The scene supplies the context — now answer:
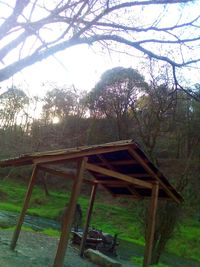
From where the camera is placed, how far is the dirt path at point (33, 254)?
34.1 ft

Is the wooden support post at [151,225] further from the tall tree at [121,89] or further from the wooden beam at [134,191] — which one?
the tall tree at [121,89]

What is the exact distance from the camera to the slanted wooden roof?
30.6 ft

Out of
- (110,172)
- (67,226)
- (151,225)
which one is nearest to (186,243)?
(151,225)

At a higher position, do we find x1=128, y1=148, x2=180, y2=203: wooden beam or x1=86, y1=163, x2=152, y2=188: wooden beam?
x1=128, y1=148, x2=180, y2=203: wooden beam

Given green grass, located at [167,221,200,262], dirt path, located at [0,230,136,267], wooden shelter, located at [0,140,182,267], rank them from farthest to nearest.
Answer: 1. green grass, located at [167,221,200,262]
2. dirt path, located at [0,230,136,267]
3. wooden shelter, located at [0,140,182,267]

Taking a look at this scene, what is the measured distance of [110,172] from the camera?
10.3m

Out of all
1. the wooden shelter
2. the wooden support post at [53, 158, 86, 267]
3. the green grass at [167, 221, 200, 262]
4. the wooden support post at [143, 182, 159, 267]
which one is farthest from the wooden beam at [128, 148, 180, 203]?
the green grass at [167, 221, 200, 262]

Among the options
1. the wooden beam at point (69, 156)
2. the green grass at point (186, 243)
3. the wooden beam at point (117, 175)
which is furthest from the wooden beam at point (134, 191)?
the green grass at point (186, 243)

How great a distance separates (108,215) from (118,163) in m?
22.4

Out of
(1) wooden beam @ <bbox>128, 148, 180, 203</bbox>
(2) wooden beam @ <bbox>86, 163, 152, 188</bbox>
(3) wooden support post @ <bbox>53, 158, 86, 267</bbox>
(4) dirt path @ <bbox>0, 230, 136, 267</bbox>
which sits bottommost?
(4) dirt path @ <bbox>0, 230, 136, 267</bbox>

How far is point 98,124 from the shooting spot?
40.0 meters

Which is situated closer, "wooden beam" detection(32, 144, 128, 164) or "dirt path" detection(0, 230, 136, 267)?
"wooden beam" detection(32, 144, 128, 164)

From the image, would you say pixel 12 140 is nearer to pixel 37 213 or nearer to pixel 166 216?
pixel 37 213

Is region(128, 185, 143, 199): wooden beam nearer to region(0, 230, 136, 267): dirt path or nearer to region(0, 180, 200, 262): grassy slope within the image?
region(0, 230, 136, 267): dirt path
